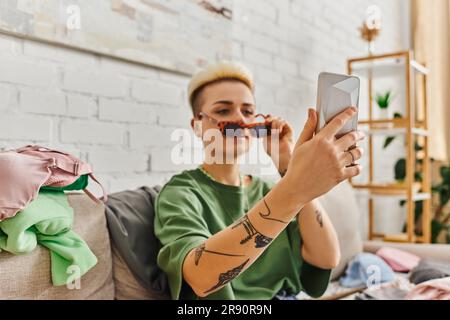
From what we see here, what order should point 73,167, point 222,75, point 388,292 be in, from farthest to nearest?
point 388,292 → point 222,75 → point 73,167

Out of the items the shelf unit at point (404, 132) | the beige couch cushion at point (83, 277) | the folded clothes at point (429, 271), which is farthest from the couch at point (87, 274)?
the shelf unit at point (404, 132)

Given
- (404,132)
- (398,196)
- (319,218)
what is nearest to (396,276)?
(319,218)

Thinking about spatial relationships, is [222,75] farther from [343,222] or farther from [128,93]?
[343,222]

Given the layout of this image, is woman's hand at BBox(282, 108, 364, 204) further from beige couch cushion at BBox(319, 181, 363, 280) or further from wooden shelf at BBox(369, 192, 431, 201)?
wooden shelf at BBox(369, 192, 431, 201)

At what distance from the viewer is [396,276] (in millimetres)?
1599

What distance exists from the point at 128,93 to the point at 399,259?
1.08 metres

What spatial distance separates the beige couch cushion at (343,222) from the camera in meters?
1.73

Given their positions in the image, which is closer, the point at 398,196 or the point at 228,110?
the point at 228,110

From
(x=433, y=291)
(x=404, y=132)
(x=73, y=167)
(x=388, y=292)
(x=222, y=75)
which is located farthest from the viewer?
(x=404, y=132)

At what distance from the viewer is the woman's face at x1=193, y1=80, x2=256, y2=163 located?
1161 mm

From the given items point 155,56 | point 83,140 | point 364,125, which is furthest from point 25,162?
point 364,125

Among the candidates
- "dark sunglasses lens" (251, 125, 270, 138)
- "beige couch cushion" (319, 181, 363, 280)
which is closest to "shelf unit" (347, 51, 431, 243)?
"beige couch cushion" (319, 181, 363, 280)

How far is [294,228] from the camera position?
1194 mm

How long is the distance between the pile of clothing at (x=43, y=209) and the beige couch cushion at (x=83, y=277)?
19 mm
